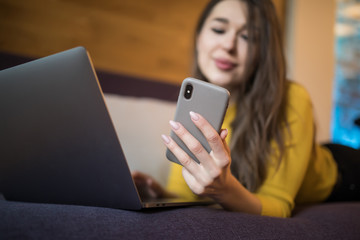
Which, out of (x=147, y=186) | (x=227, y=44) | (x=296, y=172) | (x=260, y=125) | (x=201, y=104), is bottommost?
(x=147, y=186)

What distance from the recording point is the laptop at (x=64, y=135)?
0.41 m

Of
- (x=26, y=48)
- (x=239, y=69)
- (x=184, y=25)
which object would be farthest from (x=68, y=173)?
(x=184, y=25)

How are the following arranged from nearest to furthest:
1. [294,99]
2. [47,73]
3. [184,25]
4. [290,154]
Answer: [47,73], [290,154], [294,99], [184,25]

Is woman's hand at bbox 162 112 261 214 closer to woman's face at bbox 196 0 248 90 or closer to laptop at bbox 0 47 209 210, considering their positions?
laptop at bbox 0 47 209 210

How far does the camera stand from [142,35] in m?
1.81

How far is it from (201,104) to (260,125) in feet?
1.37

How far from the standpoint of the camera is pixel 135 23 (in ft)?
5.86

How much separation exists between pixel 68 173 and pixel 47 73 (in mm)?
165

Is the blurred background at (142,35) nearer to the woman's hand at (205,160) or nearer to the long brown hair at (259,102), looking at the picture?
the long brown hair at (259,102)

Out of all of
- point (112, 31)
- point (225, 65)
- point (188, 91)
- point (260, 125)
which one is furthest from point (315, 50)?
point (188, 91)

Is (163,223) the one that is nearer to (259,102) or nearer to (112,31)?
(259,102)

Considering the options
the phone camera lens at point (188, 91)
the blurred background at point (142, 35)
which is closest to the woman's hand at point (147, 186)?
the phone camera lens at point (188, 91)

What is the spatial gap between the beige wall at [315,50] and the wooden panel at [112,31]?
2.80ft

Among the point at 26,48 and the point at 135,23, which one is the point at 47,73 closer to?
the point at 26,48
